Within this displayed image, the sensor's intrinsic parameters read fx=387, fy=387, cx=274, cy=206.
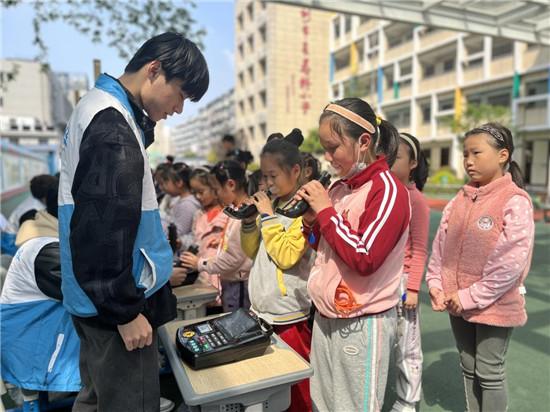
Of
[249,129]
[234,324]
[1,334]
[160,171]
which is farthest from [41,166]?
[249,129]

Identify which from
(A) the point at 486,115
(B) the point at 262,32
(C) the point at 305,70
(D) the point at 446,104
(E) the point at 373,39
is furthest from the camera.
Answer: (B) the point at 262,32

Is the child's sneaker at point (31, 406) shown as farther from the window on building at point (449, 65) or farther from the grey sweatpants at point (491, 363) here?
the window on building at point (449, 65)

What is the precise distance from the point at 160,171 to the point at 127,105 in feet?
13.4

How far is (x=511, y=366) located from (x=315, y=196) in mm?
2290

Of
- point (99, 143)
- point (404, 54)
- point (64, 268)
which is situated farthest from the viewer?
point (404, 54)

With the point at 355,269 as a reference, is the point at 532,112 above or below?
above

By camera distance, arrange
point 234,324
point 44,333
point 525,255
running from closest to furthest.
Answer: point 234,324, point 525,255, point 44,333

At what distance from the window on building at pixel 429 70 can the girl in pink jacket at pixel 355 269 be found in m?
26.9

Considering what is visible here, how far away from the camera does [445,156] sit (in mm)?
24609

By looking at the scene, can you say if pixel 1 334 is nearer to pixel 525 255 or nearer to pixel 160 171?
pixel 525 255

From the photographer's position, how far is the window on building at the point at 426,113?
24828 millimetres

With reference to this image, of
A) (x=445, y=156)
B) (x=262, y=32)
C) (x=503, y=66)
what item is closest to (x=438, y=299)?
(x=503, y=66)

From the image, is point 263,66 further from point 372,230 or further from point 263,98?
point 372,230

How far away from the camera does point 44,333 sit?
190 centimetres
